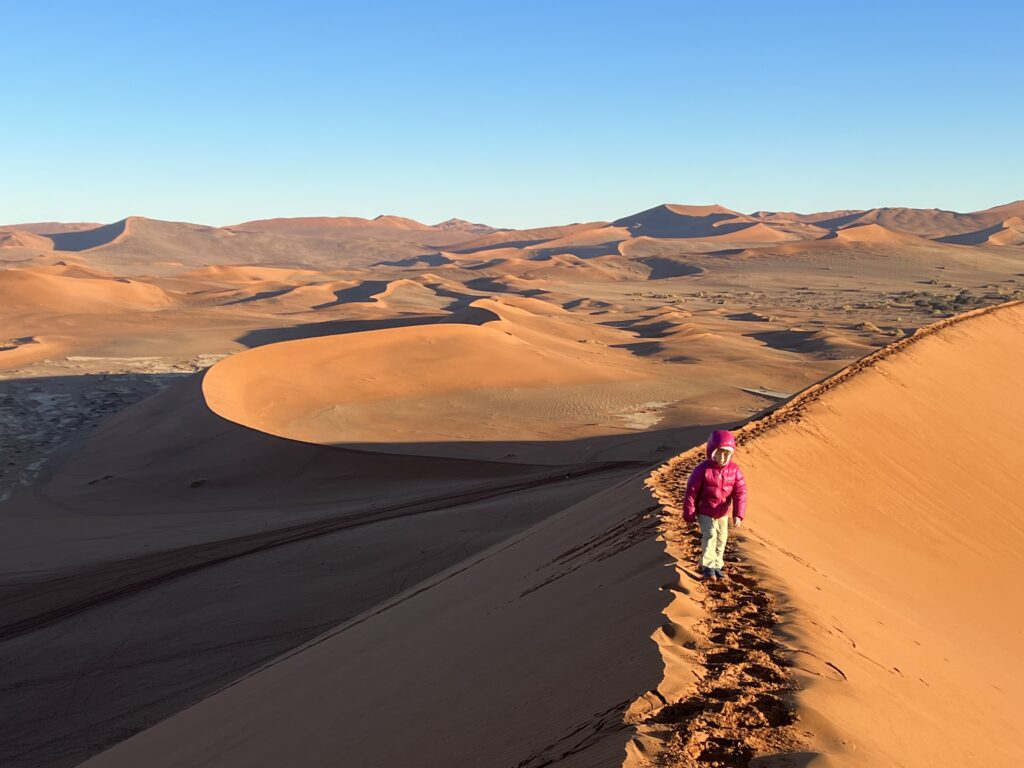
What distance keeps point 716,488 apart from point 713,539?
36 cm

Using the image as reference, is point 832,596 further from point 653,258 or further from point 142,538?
point 653,258

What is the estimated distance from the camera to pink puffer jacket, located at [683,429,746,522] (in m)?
5.40

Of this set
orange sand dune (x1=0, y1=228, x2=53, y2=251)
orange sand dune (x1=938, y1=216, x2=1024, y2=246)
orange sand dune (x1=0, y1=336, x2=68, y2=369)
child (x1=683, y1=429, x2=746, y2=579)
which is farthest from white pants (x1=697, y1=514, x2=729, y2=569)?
orange sand dune (x1=0, y1=228, x2=53, y2=251)

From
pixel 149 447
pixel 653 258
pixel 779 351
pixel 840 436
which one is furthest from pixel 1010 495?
pixel 653 258

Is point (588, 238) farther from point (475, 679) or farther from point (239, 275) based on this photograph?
point (475, 679)

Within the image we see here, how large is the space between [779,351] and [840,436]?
26243 millimetres

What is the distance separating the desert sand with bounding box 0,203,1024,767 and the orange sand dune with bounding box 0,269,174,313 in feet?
78.6

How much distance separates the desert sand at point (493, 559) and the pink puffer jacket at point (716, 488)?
0.35 m

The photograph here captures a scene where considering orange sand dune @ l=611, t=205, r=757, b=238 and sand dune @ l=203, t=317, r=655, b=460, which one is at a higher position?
orange sand dune @ l=611, t=205, r=757, b=238

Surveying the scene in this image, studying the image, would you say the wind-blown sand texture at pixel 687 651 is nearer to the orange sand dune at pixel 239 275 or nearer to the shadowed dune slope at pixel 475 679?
the shadowed dune slope at pixel 475 679

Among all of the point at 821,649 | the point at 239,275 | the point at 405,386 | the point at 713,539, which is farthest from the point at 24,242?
the point at 821,649

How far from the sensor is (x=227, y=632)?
930cm

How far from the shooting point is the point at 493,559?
8086mm

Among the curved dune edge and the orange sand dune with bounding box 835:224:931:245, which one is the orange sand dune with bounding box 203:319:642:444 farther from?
the orange sand dune with bounding box 835:224:931:245
